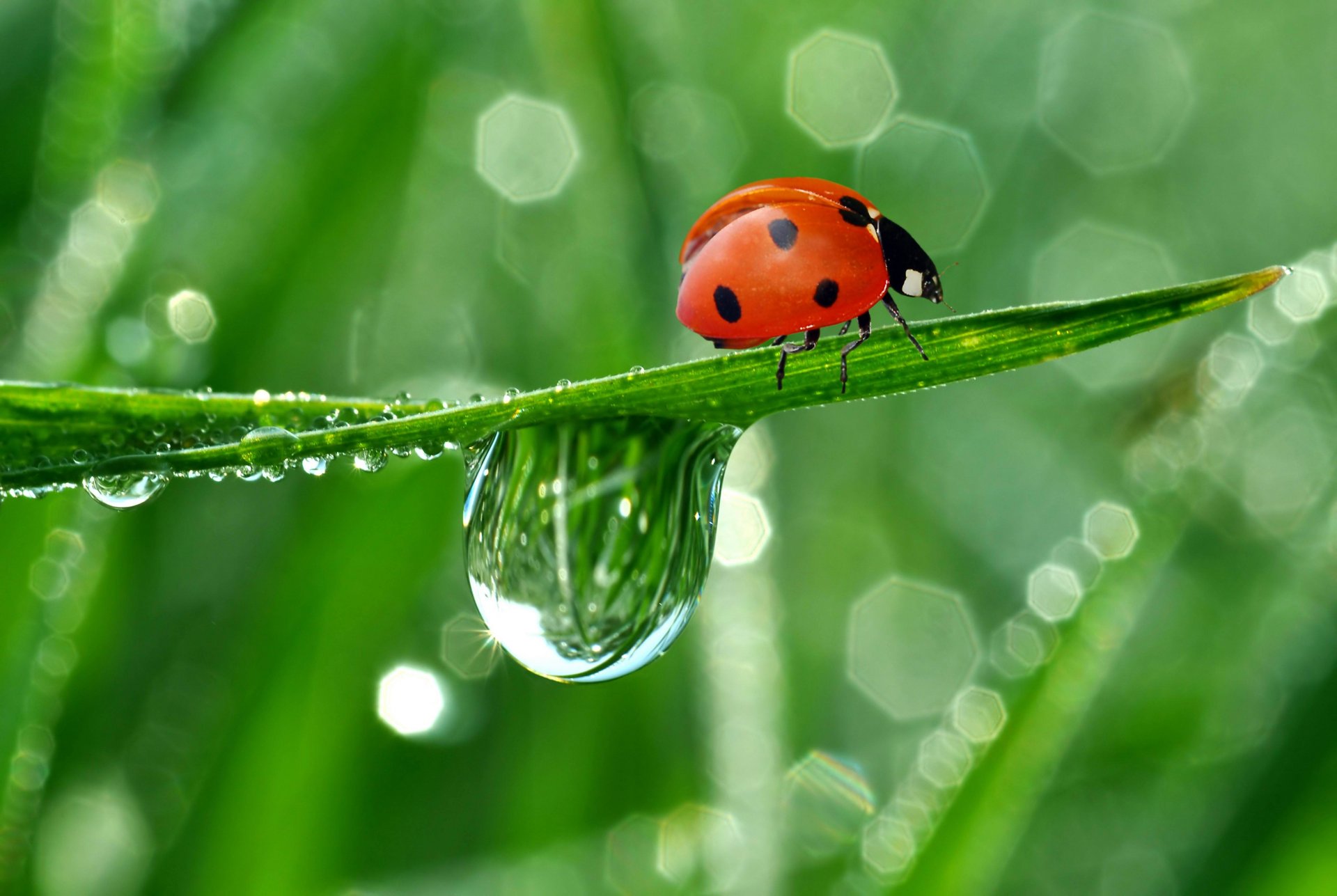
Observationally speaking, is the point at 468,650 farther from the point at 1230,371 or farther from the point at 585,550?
the point at 1230,371

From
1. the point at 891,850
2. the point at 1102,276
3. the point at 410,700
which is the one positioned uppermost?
the point at 1102,276

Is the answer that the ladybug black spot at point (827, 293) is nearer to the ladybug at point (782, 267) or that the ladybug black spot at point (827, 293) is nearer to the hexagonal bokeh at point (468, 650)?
the ladybug at point (782, 267)

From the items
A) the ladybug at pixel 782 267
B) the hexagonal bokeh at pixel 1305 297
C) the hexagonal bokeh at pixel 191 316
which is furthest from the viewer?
the hexagonal bokeh at pixel 191 316

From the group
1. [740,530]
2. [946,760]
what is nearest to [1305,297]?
[946,760]

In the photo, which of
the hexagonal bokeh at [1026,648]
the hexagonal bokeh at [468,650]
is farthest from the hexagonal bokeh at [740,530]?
the hexagonal bokeh at [1026,648]

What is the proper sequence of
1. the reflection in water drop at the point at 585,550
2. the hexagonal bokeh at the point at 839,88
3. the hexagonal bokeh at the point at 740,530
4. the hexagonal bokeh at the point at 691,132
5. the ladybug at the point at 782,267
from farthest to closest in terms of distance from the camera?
the hexagonal bokeh at the point at 839,88 < the hexagonal bokeh at the point at 691,132 < the hexagonal bokeh at the point at 740,530 < the ladybug at the point at 782,267 < the reflection in water drop at the point at 585,550

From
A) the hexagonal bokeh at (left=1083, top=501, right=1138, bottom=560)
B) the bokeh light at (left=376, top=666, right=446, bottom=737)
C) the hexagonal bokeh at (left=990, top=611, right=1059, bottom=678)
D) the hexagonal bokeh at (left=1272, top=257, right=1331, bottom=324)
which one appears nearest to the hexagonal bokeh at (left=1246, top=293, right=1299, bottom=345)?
the hexagonal bokeh at (left=1272, top=257, right=1331, bottom=324)

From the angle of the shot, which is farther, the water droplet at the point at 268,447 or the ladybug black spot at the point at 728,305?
the ladybug black spot at the point at 728,305
